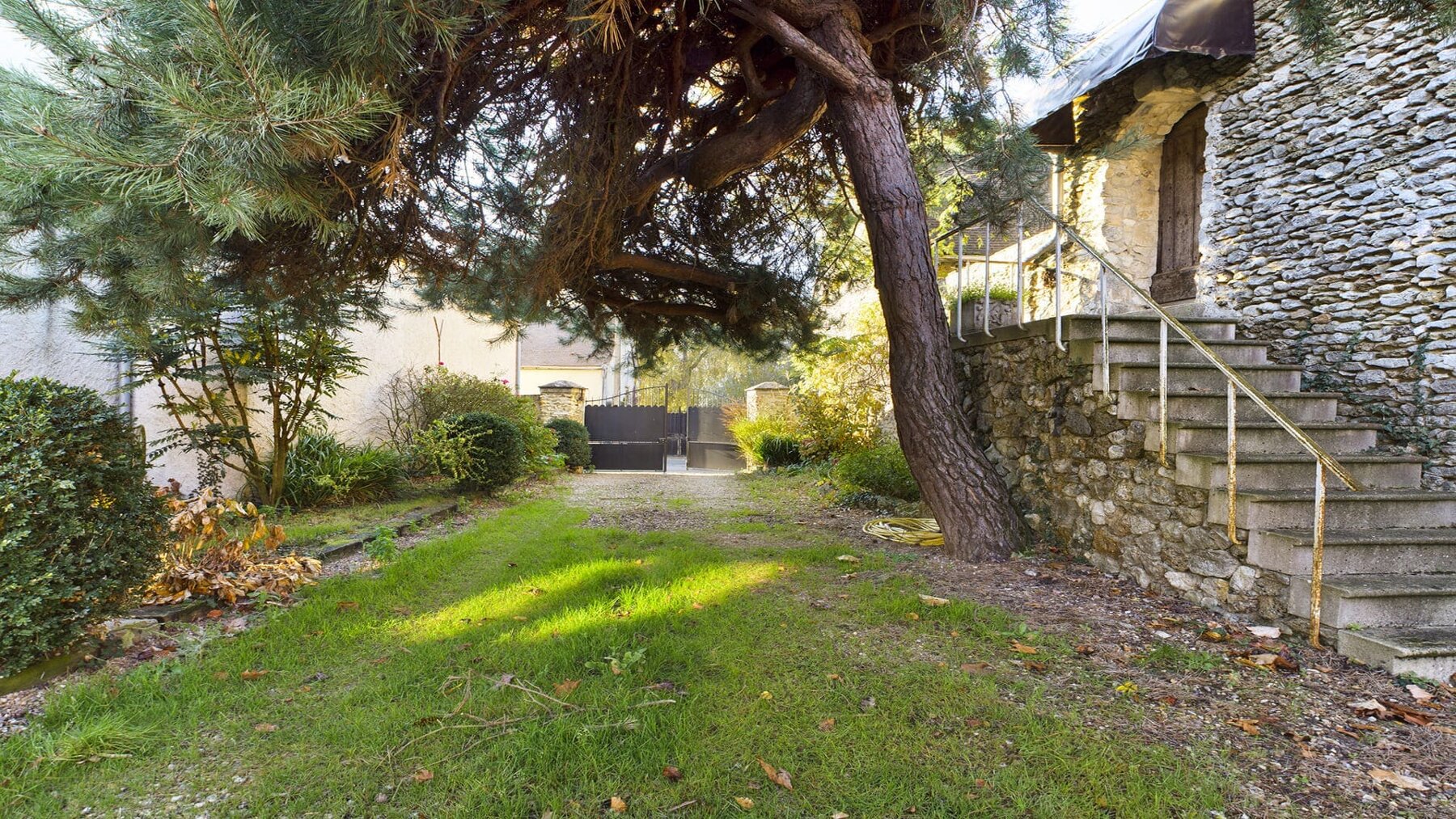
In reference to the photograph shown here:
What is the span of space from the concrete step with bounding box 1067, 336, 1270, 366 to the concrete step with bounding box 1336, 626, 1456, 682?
1.72m

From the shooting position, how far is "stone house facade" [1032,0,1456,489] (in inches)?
183

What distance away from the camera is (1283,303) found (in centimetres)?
556

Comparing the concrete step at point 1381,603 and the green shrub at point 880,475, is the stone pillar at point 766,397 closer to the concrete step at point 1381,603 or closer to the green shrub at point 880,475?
the green shrub at point 880,475

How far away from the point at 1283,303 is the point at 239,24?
23.3 feet

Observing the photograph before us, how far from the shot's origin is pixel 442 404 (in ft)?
31.5

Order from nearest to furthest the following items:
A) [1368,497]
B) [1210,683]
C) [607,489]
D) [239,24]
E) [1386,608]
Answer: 1. [239,24]
2. [1210,683]
3. [1386,608]
4. [1368,497]
5. [607,489]

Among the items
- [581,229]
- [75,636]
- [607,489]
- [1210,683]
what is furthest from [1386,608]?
[607,489]

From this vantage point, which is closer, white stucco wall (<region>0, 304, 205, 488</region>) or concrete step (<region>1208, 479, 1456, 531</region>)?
concrete step (<region>1208, 479, 1456, 531</region>)

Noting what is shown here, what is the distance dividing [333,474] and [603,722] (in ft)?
19.0

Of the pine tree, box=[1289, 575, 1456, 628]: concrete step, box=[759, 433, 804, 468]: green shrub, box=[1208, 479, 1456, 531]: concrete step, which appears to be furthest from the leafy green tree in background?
box=[759, 433, 804, 468]: green shrub

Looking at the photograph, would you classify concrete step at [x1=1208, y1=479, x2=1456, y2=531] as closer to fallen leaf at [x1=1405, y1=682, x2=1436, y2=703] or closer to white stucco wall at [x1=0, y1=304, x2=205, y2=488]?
fallen leaf at [x1=1405, y1=682, x2=1436, y2=703]

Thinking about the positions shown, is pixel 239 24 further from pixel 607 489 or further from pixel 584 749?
pixel 607 489

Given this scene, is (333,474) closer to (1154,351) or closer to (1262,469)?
(1154,351)

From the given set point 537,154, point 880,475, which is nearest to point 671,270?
point 537,154
